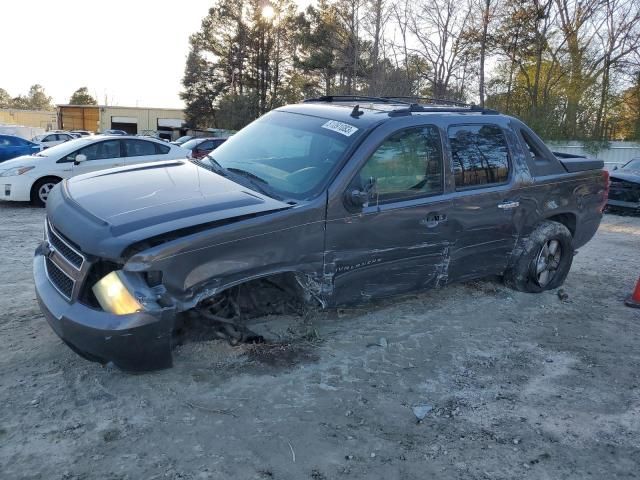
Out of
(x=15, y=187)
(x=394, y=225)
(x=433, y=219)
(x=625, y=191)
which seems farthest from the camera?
(x=625, y=191)

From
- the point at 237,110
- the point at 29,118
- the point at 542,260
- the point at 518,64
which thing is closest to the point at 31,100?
the point at 29,118

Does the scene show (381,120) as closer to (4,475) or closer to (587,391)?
(587,391)

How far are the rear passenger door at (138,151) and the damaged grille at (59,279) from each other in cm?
770

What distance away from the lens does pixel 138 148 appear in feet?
36.8

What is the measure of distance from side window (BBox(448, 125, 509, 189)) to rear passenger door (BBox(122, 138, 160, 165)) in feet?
25.6

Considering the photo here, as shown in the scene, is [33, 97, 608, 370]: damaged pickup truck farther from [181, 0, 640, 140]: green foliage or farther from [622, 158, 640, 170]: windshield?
[181, 0, 640, 140]: green foliage

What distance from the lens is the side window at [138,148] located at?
11.0 meters

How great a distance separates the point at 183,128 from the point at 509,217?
4895 cm

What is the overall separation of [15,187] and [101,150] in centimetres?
167

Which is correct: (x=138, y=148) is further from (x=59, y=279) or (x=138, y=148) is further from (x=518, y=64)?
(x=518, y=64)

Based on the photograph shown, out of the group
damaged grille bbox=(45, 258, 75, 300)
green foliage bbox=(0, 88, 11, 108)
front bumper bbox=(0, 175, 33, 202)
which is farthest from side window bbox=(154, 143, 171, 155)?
green foliage bbox=(0, 88, 11, 108)

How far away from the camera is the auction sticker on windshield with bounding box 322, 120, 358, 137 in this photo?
13.7ft

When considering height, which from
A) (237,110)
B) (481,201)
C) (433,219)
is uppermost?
(237,110)

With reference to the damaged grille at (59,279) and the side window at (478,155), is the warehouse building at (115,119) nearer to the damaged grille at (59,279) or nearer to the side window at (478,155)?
the side window at (478,155)
